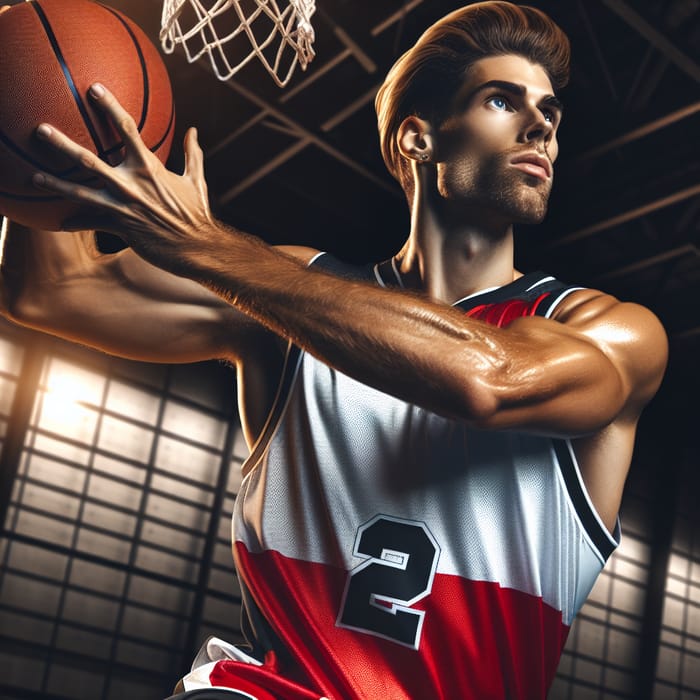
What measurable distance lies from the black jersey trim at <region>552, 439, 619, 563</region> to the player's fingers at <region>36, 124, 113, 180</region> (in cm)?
83

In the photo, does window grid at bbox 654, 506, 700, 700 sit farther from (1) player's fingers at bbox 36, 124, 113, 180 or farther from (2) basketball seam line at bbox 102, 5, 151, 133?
(1) player's fingers at bbox 36, 124, 113, 180

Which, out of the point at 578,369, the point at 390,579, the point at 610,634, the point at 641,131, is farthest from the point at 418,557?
the point at 610,634

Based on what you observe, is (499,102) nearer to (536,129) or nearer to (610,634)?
(536,129)

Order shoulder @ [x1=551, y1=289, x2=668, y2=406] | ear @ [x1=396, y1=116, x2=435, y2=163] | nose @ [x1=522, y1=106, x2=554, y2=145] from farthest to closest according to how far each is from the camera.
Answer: ear @ [x1=396, y1=116, x2=435, y2=163]
nose @ [x1=522, y1=106, x2=554, y2=145]
shoulder @ [x1=551, y1=289, x2=668, y2=406]

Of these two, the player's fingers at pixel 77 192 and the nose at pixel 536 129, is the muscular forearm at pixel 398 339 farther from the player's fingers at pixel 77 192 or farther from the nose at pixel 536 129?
the nose at pixel 536 129

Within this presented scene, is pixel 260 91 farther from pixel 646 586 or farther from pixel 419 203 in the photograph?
pixel 646 586

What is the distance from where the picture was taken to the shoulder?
1.66 meters

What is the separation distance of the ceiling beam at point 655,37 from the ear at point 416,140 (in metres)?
4.00

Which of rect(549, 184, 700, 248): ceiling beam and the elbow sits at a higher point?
rect(549, 184, 700, 248): ceiling beam

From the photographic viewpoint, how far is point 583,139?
22.9ft

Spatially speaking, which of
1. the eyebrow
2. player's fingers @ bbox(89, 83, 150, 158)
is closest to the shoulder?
the eyebrow

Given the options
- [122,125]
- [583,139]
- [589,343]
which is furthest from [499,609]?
[583,139]

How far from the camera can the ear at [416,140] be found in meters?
2.02

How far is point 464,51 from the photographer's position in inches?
78.5
